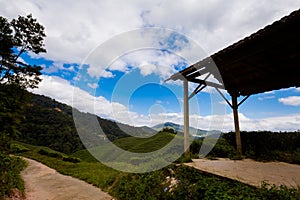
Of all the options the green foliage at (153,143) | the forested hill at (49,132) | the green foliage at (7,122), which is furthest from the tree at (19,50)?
the forested hill at (49,132)

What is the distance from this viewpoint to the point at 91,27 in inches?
375

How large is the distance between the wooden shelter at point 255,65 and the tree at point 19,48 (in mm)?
15124

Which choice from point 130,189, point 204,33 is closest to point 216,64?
point 204,33

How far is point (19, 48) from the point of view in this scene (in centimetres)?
1692

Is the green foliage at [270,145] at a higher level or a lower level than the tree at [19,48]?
lower

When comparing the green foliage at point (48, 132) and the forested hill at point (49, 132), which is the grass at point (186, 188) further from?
the green foliage at point (48, 132)

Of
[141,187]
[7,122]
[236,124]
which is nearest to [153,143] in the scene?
[236,124]

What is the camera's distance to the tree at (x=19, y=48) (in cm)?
1578

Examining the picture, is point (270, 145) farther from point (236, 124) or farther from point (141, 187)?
point (141, 187)

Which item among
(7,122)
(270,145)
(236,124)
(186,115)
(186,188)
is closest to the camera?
(186,188)

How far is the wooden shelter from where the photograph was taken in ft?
12.6

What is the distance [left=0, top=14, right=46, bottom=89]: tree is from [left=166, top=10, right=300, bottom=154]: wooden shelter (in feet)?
49.6

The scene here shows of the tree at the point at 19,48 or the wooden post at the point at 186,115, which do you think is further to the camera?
the tree at the point at 19,48

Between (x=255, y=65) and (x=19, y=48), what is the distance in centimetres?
1889
